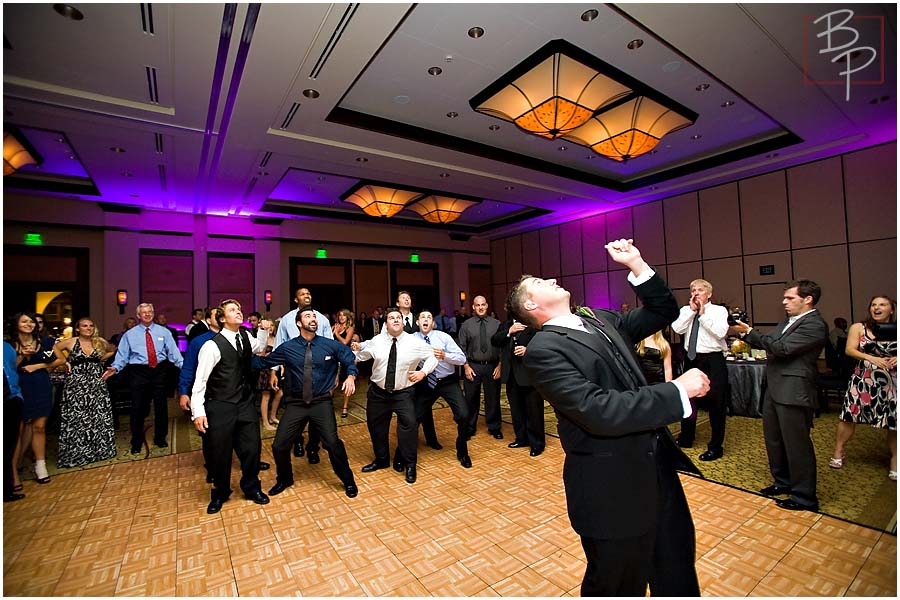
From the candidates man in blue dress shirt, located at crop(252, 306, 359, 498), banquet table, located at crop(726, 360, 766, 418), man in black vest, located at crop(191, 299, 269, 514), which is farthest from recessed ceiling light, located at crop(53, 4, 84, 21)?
banquet table, located at crop(726, 360, 766, 418)

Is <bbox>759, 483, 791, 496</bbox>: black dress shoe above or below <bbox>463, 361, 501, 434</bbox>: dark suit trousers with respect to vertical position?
below

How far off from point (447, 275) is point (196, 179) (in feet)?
26.0

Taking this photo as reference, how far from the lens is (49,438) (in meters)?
5.20

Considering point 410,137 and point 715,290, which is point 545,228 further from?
point 410,137

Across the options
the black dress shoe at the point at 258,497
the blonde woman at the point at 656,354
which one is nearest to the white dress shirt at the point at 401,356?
the black dress shoe at the point at 258,497

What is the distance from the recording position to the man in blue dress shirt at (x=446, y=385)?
4035mm

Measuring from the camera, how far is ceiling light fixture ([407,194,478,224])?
9.77m

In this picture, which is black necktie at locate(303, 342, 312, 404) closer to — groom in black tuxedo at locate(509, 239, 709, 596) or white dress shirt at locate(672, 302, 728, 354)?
groom in black tuxedo at locate(509, 239, 709, 596)

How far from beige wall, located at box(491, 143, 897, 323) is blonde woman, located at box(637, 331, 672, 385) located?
16.7ft

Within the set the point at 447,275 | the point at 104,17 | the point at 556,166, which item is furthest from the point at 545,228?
the point at 104,17

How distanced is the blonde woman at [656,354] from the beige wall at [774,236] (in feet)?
16.7

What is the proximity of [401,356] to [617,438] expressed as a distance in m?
2.50

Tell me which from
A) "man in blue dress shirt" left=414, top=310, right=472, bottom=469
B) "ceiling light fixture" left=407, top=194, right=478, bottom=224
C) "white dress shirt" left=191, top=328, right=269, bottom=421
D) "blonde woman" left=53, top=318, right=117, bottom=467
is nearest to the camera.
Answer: "white dress shirt" left=191, top=328, right=269, bottom=421

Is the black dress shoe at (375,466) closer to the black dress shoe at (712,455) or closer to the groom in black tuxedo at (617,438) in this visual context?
the groom in black tuxedo at (617,438)
